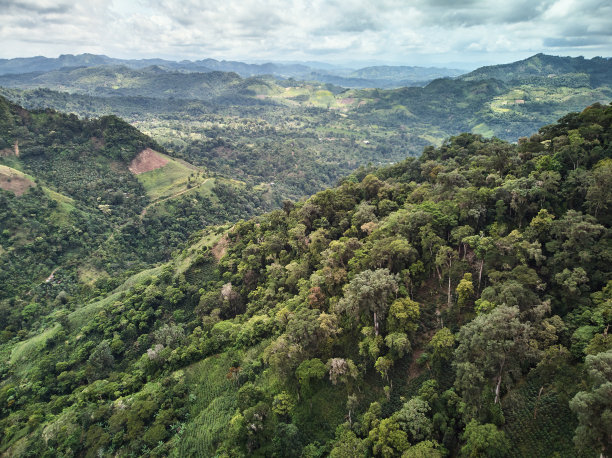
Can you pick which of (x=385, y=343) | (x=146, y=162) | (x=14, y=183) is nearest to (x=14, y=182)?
(x=14, y=183)

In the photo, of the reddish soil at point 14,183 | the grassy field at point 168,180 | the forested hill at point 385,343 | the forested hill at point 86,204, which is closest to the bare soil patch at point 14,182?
the reddish soil at point 14,183

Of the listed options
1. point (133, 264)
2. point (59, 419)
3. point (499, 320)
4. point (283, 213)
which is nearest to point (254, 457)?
point (499, 320)

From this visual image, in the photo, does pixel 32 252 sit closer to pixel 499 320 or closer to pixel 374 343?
pixel 374 343

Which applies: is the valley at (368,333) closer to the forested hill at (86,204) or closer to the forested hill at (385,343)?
the forested hill at (385,343)

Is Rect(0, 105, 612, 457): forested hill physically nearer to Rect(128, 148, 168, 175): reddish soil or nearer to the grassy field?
the grassy field

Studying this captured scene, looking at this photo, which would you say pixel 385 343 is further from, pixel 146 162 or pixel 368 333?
pixel 146 162
